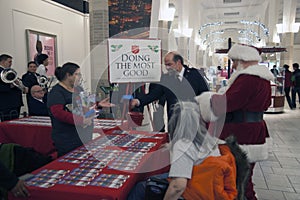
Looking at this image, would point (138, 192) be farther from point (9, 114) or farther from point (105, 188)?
point (9, 114)

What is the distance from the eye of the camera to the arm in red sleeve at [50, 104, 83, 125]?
6.82 feet

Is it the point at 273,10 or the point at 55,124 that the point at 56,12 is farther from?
the point at 273,10

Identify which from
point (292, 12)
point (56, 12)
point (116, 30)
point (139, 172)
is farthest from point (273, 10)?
point (139, 172)

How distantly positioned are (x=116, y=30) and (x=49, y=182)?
10.2 feet

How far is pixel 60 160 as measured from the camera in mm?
1796

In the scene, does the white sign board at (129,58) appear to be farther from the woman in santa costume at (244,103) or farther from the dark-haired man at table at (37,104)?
the dark-haired man at table at (37,104)

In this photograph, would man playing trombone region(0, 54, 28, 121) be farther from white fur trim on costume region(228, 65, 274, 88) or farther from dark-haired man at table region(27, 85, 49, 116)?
white fur trim on costume region(228, 65, 274, 88)

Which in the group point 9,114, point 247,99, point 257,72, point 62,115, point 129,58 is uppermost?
point 129,58

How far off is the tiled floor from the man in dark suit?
1.30 meters

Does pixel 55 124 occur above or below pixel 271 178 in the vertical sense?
above

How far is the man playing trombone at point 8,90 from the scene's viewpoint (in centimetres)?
419

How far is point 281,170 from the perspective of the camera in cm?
350

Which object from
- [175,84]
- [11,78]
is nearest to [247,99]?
[175,84]

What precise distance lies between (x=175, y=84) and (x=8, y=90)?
2.87m
